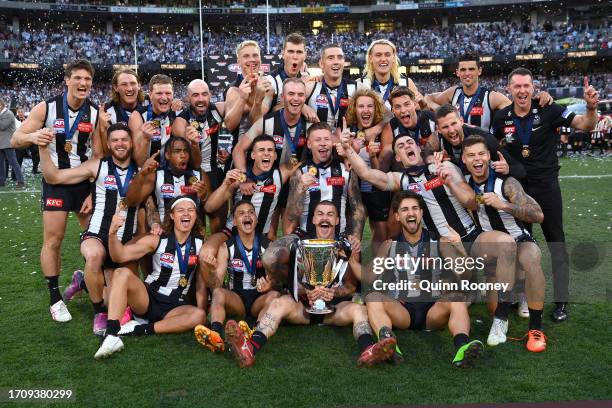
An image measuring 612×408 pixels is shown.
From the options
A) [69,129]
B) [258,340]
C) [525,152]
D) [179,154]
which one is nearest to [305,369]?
Answer: [258,340]

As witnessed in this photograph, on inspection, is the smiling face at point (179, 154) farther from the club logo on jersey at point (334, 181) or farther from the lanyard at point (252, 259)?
the club logo on jersey at point (334, 181)

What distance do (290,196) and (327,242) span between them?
0.92 m

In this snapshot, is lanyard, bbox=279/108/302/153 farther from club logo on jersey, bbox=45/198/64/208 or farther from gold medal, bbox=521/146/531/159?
club logo on jersey, bbox=45/198/64/208

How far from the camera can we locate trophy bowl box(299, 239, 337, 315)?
404cm

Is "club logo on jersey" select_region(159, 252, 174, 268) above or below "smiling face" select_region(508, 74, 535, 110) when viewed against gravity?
below

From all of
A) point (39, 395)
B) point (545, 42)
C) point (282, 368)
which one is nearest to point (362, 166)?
point (282, 368)

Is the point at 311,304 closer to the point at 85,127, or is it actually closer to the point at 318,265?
the point at 318,265

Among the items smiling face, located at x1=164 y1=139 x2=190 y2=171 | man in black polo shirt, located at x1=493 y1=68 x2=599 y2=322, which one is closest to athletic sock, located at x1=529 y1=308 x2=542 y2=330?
man in black polo shirt, located at x1=493 y1=68 x2=599 y2=322

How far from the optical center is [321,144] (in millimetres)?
4801

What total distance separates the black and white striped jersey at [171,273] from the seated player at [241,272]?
0.51 feet

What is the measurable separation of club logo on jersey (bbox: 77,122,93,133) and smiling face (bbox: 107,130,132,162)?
39 cm

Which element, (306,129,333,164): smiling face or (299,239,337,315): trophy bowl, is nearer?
(299,239,337,315): trophy bowl

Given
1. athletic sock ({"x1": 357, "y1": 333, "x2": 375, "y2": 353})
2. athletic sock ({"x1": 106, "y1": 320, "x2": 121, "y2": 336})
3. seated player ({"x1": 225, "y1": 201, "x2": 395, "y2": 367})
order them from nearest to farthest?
seated player ({"x1": 225, "y1": 201, "x2": 395, "y2": 367}) < athletic sock ({"x1": 357, "y1": 333, "x2": 375, "y2": 353}) < athletic sock ({"x1": 106, "y1": 320, "x2": 121, "y2": 336})

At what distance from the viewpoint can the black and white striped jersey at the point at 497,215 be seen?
171 inches
